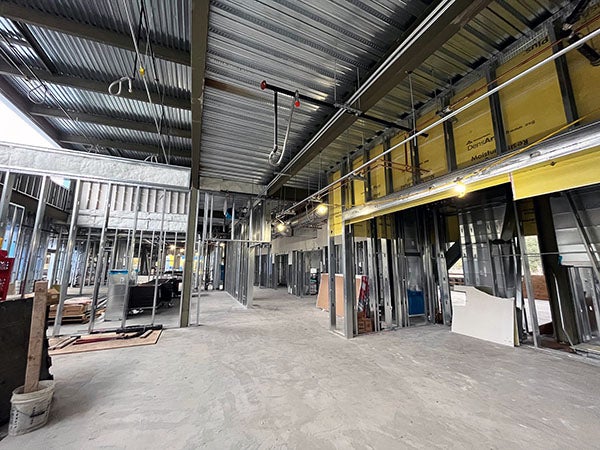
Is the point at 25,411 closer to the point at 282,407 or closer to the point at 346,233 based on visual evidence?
the point at 282,407

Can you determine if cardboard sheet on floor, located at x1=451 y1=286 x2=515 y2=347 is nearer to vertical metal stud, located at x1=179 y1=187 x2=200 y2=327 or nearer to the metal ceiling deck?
the metal ceiling deck

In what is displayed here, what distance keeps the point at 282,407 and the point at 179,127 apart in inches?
243

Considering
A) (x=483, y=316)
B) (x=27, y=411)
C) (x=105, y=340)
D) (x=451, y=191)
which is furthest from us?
(x=483, y=316)

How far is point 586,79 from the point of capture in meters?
2.23

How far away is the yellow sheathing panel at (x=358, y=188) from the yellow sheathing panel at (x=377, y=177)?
0.26 meters

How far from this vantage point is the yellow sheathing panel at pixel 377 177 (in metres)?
4.39

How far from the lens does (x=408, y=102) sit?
357 cm

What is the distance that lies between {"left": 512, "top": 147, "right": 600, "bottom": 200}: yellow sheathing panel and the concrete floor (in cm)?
213

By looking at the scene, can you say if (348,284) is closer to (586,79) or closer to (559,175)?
(559,175)

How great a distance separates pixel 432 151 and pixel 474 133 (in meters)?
0.57

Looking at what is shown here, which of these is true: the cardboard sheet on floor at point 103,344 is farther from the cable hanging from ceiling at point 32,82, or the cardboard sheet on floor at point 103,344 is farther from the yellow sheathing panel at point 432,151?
the yellow sheathing panel at point 432,151

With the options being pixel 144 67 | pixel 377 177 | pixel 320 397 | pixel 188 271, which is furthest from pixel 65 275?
pixel 377 177

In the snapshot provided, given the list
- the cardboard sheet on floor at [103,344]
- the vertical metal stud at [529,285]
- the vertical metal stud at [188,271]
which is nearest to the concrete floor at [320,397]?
the cardboard sheet on floor at [103,344]

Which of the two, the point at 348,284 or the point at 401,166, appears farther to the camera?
the point at 348,284
